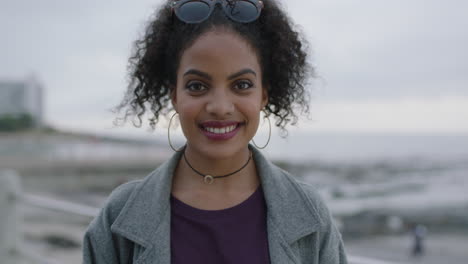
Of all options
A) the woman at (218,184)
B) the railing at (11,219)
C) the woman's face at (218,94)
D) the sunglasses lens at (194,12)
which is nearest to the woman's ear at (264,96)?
the woman at (218,184)

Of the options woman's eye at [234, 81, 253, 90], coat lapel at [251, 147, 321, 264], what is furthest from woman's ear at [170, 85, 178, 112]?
coat lapel at [251, 147, 321, 264]

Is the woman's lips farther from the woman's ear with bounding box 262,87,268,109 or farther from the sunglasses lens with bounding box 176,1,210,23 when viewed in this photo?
the sunglasses lens with bounding box 176,1,210,23

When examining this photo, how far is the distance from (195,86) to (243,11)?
0.95 feet

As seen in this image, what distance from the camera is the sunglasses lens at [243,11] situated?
4.99 feet

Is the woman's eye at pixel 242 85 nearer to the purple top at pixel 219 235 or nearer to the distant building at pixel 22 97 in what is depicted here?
the purple top at pixel 219 235

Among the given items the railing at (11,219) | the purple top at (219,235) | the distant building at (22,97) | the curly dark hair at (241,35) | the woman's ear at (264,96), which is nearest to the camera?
the purple top at (219,235)

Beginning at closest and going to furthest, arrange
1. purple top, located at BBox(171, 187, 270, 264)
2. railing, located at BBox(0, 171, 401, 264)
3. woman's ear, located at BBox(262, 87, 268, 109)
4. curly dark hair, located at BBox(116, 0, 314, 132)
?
purple top, located at BBox(171, 187, 270, 264) < curly dark hair, located at BBox(116, 0, 314, 132) < woman's ear, located at BBox(262, 87, 268, 109) < railing, located at BBox(0, 171, 401, 264)

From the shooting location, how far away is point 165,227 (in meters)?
1.46

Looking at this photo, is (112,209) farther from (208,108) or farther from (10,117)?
(10,117)

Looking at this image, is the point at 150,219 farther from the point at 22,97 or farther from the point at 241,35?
the point at 22,97

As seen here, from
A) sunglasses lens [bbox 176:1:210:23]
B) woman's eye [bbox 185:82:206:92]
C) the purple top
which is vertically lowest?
the purple top

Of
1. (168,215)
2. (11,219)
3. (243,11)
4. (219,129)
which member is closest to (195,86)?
(219,129)

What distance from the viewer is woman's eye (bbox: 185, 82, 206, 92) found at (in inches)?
58.7

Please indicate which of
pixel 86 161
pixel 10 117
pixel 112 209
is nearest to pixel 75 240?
pixel 112 209
